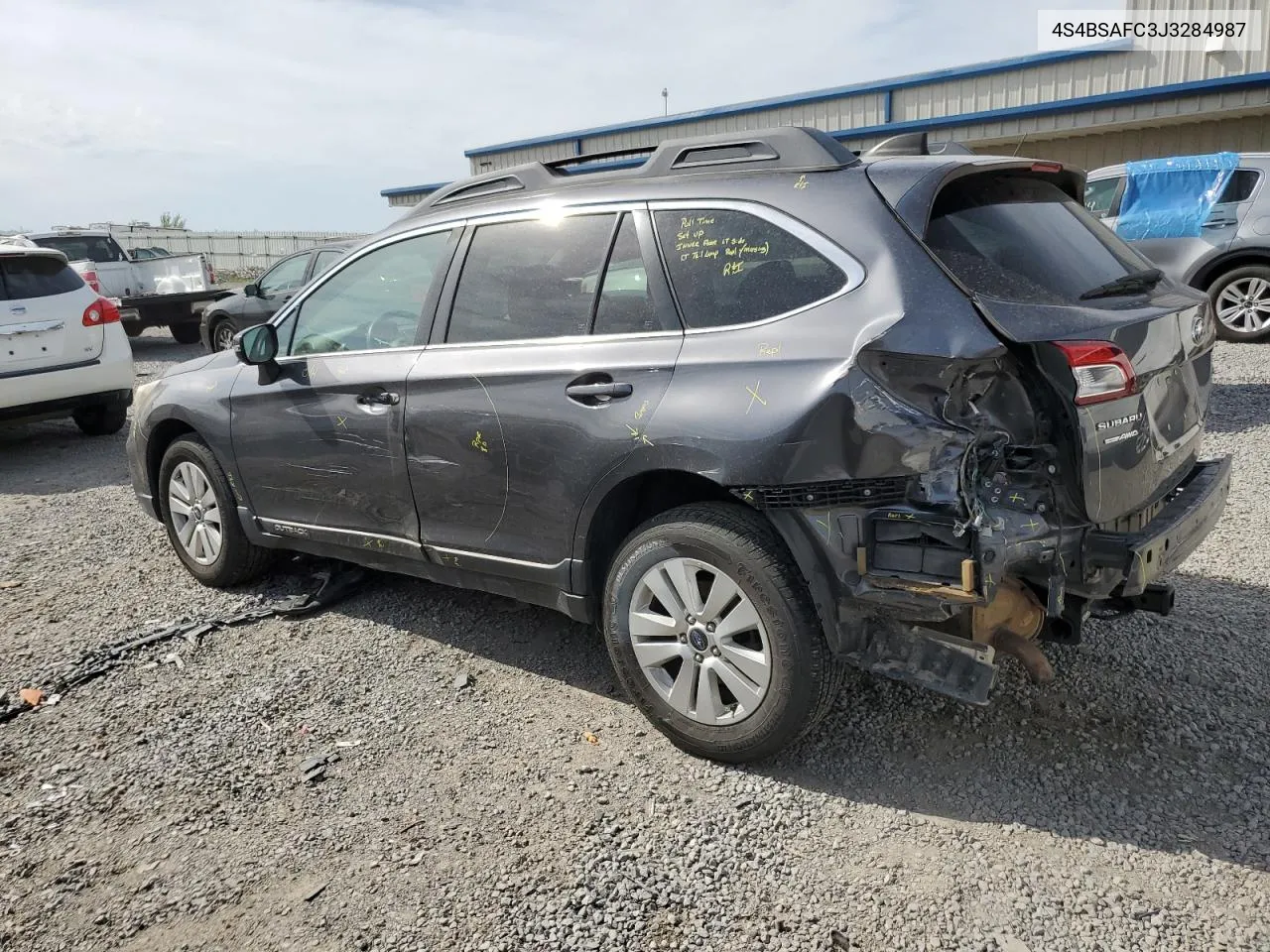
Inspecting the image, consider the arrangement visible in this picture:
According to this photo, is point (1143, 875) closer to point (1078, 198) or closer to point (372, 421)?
point (1078, 198)

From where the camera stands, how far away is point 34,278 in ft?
26.8

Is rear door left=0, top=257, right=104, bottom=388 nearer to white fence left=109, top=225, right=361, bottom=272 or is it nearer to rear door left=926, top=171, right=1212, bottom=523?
rear door left=926, top=171, right=1212, bottom=523

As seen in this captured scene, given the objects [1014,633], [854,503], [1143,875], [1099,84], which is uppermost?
[1099,84]

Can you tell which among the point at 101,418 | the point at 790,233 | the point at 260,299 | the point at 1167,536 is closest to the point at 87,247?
the point at 260,299

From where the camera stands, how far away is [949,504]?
2684 mm

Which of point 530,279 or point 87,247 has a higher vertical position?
point 87,247

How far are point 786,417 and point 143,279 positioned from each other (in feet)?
50.0

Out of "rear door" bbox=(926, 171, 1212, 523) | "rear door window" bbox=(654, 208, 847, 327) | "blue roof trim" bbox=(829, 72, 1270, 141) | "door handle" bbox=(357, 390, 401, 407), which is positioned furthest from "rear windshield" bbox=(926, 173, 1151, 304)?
"blue roof trim" bbox=(829, 72, 1270, 141)

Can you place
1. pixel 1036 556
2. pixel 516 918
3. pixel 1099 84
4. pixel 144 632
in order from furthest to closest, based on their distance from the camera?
1. pixel 1099 84
2. pixel 144 632
3. pixel 1036 556
4. pixel 516 918

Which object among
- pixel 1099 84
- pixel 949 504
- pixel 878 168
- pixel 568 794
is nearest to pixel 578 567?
pixel 568 794

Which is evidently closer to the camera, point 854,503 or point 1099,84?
point 854,503

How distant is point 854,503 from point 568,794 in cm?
130

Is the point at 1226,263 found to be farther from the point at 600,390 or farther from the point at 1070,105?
the point at 600,390

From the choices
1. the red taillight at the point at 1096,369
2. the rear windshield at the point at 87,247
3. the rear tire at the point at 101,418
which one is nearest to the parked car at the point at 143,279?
the rear windshield at the point at 87,247
